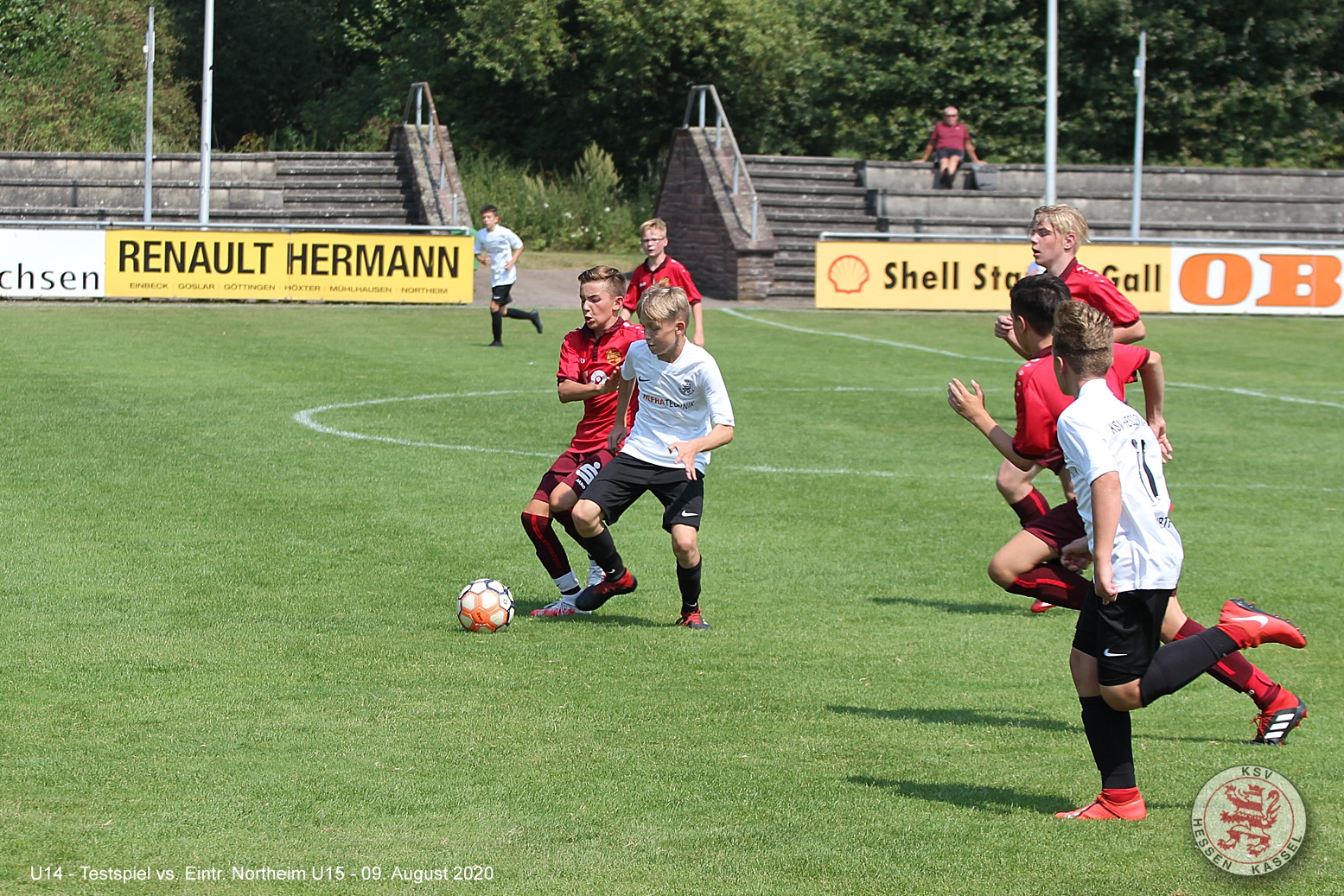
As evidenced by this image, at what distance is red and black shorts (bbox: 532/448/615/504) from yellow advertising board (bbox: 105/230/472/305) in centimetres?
1975

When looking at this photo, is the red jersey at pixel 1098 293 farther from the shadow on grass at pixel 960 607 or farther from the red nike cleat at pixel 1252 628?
the red nike cleat at pixel 1252 628

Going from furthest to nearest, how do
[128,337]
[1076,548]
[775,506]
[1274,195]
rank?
1. [1274,195]
2. [128,337]
3. [775,506]
4. [1076,548]

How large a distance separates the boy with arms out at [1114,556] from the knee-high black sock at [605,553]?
342 centimetres

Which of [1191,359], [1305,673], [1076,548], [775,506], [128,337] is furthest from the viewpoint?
[1191,359]

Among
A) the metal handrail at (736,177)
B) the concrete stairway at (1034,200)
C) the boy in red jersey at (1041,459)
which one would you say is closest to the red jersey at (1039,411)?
the boy in red jersey at (1041,459)

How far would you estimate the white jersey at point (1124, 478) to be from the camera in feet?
17.2

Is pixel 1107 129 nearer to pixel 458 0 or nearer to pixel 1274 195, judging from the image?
pixel 1274 195

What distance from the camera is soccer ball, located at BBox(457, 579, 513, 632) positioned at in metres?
7.98

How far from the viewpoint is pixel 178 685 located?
6824mm

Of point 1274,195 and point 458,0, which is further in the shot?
point 458,0

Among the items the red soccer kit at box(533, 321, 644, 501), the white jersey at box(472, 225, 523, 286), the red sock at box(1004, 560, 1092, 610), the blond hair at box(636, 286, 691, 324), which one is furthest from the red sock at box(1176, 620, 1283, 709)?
the white jersey at box(472, 225, 523, 286)

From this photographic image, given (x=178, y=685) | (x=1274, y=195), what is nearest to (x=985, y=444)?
(x=178, y=685)

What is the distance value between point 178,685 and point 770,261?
84.4 feet

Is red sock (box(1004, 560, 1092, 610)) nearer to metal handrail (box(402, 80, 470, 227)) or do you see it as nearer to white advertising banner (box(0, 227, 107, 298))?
white advertising banner (box(0, 227, 107, 298))
